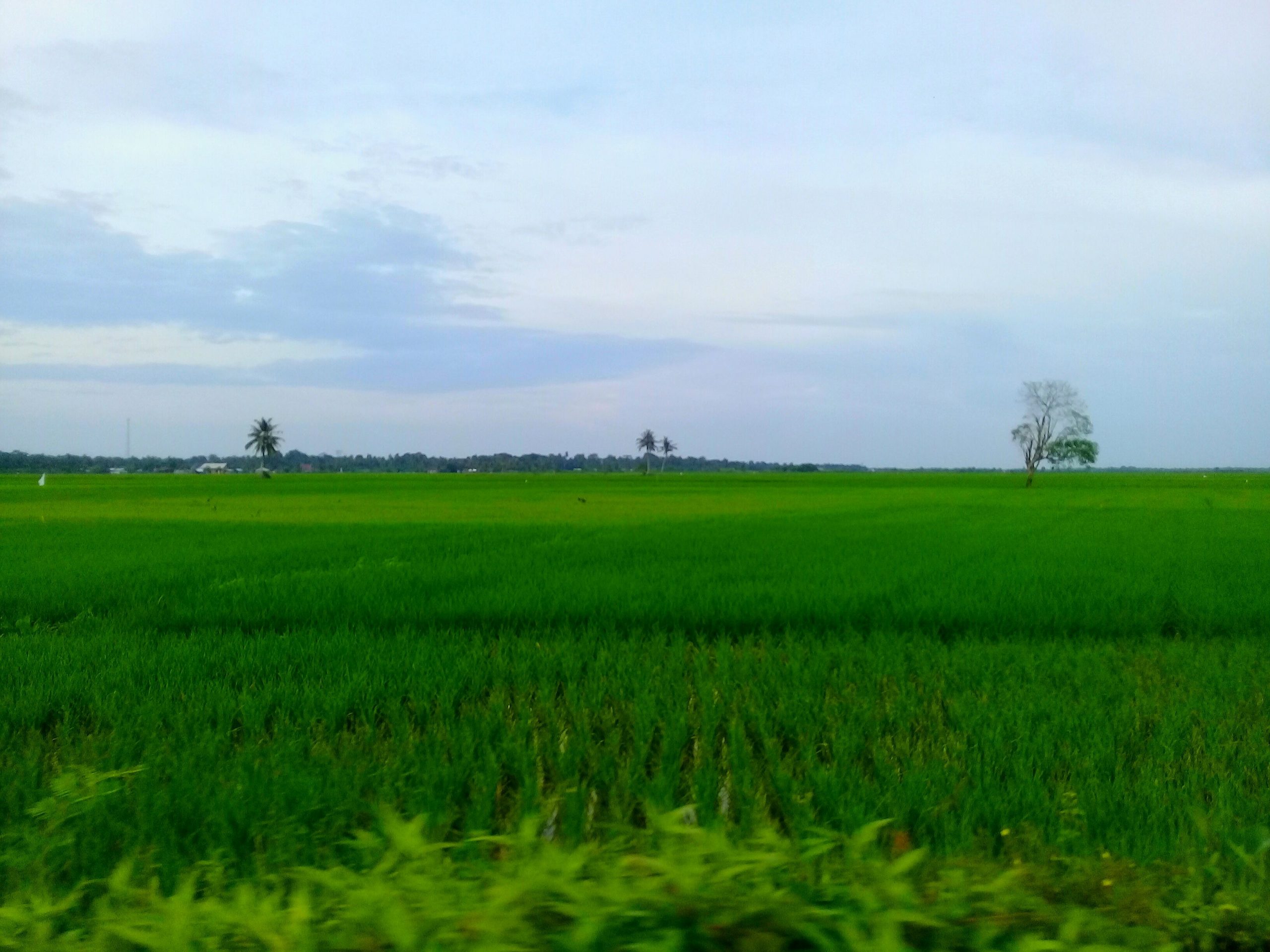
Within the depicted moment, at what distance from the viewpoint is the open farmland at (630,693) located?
3.85 m

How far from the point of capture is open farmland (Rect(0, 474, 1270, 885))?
3854mm

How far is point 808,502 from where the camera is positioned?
101ft

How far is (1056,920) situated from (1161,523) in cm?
2264

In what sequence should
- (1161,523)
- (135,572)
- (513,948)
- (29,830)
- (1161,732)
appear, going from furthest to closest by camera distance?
(1161,523), (135,572), (1161,732), (29,830), (513,948)

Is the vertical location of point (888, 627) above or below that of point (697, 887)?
below

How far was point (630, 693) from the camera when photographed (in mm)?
5812

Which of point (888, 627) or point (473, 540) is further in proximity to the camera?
point (473, 540)

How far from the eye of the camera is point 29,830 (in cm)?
342

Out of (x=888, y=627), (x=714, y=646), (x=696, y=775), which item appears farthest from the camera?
(x=888, y=627)

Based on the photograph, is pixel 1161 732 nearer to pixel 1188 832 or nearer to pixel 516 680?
pixel 1188 832

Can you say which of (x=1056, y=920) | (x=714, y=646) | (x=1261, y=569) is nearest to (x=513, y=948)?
(x=1056, y=920)

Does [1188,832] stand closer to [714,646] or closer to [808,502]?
[714,646]

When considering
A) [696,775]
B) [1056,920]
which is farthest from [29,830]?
[1056,920]

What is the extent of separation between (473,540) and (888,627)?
29.8 feet
